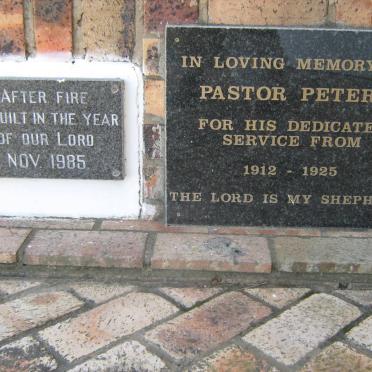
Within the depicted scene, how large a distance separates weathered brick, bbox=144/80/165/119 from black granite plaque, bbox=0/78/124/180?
0.10 meters

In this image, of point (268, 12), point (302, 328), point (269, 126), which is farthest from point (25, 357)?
point (268, 12)

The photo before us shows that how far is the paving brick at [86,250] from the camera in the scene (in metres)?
1.88

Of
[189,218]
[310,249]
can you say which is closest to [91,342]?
[189,218]

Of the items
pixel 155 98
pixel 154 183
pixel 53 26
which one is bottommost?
pixel 154 183

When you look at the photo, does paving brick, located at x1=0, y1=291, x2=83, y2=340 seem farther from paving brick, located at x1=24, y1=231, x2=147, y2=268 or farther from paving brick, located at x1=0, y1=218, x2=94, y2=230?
paving brick, located at x1=0, y1=218, x2=94, y2=230

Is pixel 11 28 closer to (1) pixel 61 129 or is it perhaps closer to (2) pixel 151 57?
(1) pixel 61 129

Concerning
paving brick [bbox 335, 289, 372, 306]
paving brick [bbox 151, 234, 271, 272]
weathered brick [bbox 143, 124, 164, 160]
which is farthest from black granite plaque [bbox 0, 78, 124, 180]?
paving brick [bbox 335, 289, 372, 306]

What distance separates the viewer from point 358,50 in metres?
1.89

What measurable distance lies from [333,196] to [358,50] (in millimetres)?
543

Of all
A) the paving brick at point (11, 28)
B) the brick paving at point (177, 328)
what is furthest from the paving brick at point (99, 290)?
the paving brick at point (11, 28)

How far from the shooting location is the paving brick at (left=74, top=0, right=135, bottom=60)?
6.41 feet

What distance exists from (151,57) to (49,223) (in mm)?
762

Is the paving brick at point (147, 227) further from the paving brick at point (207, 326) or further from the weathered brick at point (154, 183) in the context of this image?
the paving brick at point (207, 326)

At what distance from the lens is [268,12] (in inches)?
75.3
